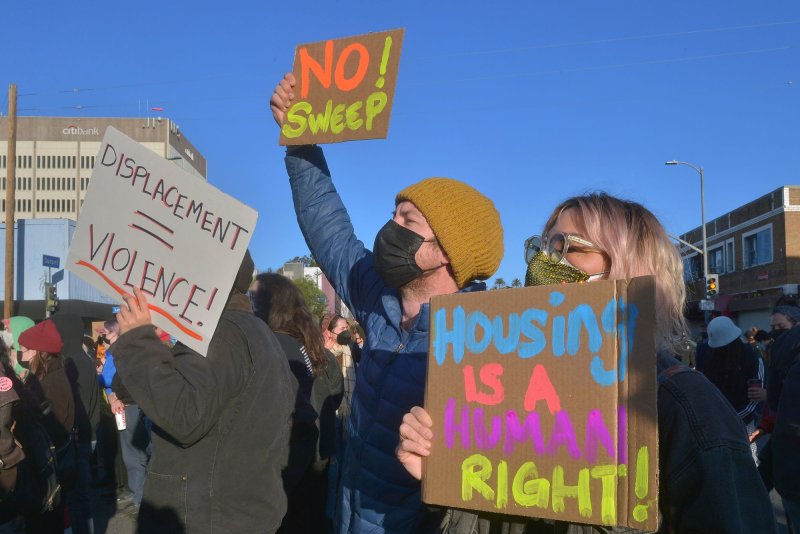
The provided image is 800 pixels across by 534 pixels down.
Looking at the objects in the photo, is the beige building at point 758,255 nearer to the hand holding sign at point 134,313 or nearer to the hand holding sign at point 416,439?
the hand holding sign at point 134,313

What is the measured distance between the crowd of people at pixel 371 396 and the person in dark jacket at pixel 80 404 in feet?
1.64

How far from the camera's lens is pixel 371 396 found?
2600 mm

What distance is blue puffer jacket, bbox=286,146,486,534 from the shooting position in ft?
8.15

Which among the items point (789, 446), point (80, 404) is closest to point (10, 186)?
point (80, 404)

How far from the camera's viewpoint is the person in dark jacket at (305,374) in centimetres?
468

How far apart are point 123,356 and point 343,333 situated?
5323 mm

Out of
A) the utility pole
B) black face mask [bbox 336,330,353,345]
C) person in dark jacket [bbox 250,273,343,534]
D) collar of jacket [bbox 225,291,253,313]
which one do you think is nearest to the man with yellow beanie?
collar of jacket [bbox 225,291,253,313]

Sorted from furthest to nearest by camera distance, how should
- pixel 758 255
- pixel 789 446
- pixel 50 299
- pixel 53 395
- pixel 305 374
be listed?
pixel 758 255
pixel 50 299
pixel 53 395
pixel 305 374
pixel 789 446

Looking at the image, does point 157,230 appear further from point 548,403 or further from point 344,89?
point 548,403

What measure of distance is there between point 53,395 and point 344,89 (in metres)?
3.65

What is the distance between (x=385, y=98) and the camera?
2748 millimetres

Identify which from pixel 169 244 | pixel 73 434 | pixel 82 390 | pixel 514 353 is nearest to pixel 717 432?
pixel 514 353

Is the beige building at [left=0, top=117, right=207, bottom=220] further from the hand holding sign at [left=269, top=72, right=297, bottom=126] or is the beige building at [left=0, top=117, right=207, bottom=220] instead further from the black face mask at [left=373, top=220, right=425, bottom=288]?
the black face mask at [left=373, top=220, right=425, bottom=288]

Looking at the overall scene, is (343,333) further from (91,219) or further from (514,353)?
(514,353)
